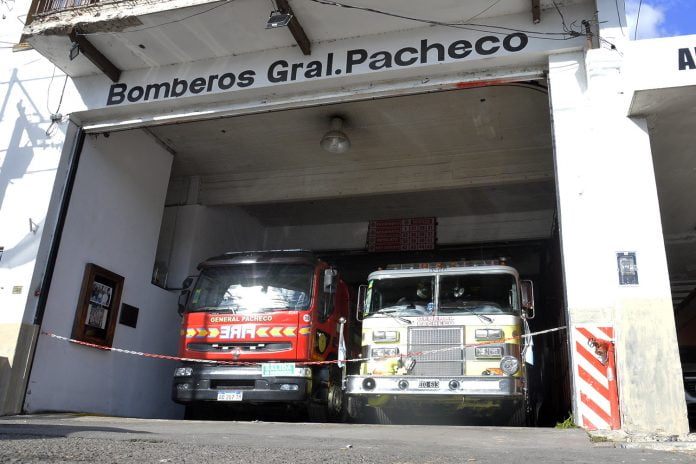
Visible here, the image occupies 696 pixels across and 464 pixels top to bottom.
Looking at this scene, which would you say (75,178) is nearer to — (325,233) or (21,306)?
(21,306)

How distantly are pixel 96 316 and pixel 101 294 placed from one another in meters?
0.41

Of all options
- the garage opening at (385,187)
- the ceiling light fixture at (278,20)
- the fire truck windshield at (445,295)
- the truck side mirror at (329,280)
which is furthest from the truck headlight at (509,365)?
the ceiling light fixture at (278,20)

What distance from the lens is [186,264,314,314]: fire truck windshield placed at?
921 cm

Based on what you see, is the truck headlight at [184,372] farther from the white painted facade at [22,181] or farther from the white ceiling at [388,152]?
the white ceiling at [388,152]

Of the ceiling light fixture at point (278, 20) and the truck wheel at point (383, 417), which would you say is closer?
the ceiling light fixture at point (278, 20)

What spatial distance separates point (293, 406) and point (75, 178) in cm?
522

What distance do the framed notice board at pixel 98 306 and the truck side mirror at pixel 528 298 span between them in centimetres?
697

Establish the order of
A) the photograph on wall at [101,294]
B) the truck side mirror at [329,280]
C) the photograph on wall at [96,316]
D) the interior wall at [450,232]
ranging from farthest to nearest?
the interior wall at [450,232] < the photograph on wall at [101,294] < the photograph on wall at [96,316] < the truck side mirror at [329,280]

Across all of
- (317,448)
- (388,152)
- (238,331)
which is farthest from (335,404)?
(388,152)

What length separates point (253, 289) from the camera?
943 centimetres

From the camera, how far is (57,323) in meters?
9.66

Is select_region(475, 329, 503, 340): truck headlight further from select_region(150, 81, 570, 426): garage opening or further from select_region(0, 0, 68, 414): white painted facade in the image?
select_region(0, 0, 68, 414): white painted facade

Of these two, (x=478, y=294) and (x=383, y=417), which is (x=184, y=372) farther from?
(x=478, y=294)

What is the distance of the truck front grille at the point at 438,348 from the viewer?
7.94m
